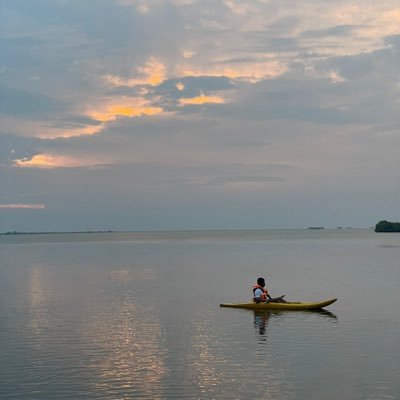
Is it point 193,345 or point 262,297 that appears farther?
point 262,297

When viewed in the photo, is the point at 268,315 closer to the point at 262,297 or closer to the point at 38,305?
the point at 262,297

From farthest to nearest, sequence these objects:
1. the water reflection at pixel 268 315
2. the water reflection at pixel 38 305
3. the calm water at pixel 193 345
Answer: the water reflection at pixel 268 315 < the water reflection at pixel 38 305 < the calm water at pixel 193 345

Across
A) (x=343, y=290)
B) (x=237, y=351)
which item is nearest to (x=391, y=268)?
(x=343, y=290)

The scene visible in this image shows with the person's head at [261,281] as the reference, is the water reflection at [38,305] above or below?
below

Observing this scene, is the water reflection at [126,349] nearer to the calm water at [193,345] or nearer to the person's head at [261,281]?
the calm water at [193,345]

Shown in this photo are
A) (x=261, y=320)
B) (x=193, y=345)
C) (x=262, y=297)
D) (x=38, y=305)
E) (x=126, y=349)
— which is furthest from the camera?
(x=38, y=305)

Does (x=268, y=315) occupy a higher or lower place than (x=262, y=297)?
lower

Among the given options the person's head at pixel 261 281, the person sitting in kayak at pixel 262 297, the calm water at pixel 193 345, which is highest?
the person's head at pixel 261 281

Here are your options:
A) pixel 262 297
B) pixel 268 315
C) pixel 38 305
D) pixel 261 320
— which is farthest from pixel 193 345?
pixel 38 305

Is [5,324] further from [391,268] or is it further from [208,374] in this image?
[391,268]

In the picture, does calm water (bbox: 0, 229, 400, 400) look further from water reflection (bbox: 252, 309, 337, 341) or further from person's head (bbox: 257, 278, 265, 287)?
person's head (bbox: 257, 278, 265, 287)

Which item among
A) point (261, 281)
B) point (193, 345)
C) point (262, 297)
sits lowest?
point (193, 345)

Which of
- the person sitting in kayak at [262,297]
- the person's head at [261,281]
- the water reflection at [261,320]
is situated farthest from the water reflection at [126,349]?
the person's head at [261,281]

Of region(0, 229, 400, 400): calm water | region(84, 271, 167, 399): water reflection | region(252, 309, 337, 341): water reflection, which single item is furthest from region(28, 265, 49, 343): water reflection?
region(252, 309, 337, 341): water reflection
